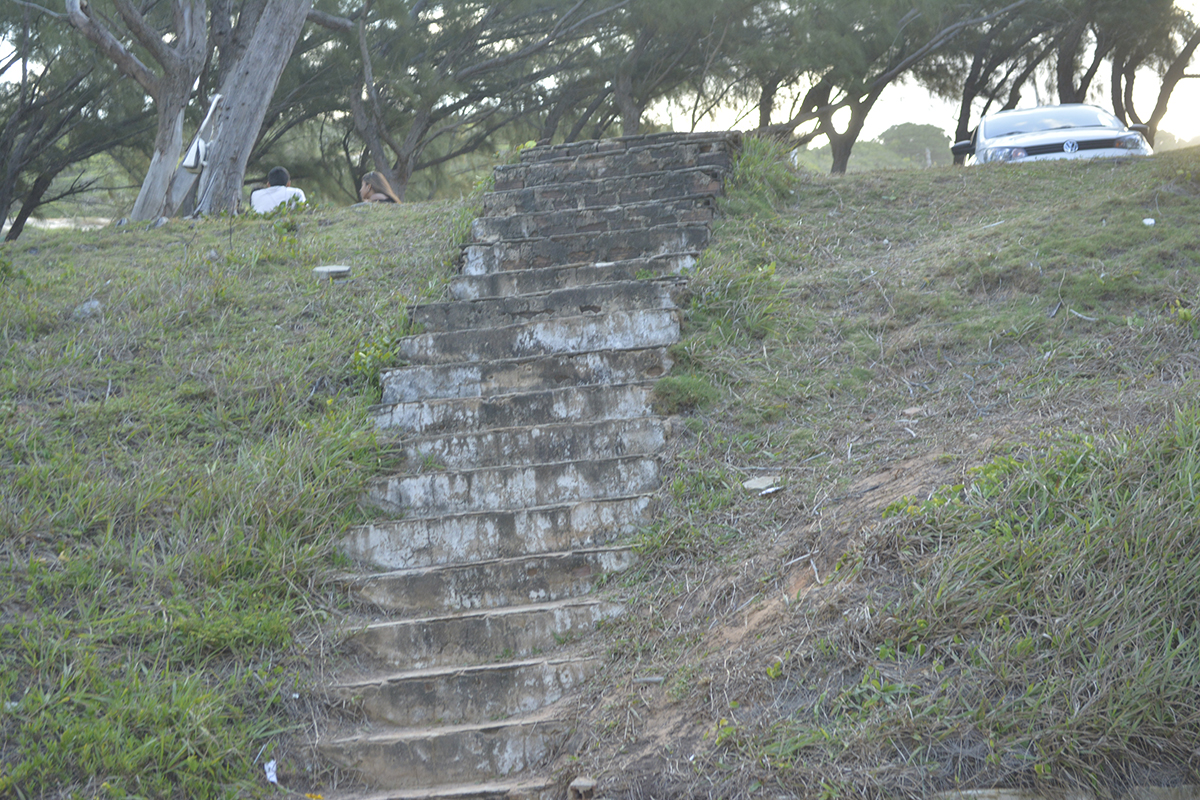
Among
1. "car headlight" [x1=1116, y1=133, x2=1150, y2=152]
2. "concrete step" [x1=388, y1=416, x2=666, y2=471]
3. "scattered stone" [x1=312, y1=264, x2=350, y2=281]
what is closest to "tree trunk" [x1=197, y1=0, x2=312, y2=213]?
"scattered stone" [x1=312, y1=264, x2=350, y2=281]

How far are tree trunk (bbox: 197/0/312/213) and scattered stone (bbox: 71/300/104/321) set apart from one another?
374 centimetres

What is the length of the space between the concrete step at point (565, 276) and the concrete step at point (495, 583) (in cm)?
253

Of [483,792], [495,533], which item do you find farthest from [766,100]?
[483,792]

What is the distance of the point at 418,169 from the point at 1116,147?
409 inches

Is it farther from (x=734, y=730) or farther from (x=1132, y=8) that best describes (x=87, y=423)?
(x=1132, y=8)

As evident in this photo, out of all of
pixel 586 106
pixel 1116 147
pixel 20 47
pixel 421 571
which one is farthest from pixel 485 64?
pixel 421 571

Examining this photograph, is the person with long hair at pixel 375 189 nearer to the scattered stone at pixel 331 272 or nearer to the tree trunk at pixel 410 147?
the tree trunk at pixel 410 147

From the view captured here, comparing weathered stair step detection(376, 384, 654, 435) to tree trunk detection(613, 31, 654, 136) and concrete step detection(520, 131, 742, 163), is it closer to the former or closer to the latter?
concrete step detection(520, 131, 742, 163)

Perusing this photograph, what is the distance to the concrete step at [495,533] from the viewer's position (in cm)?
401

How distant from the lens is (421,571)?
3875 millimetres

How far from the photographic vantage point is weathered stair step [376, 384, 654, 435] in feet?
15.7

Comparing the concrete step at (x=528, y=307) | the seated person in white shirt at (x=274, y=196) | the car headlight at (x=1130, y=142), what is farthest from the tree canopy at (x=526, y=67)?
the concrete step at (x=528, y=307)

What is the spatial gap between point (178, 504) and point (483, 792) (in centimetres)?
200

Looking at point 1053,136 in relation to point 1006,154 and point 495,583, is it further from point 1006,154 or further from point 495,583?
point 495,583
